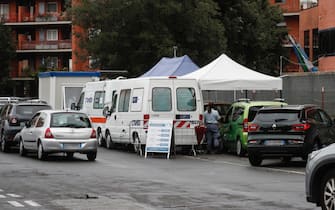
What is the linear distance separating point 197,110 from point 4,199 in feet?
43.8

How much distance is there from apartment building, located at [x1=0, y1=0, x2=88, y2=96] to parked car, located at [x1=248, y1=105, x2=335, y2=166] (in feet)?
185

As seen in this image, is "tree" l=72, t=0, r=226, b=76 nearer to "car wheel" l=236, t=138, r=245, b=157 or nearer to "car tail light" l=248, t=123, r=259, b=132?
"car wheel" l=236, t=138, r=245, b=157

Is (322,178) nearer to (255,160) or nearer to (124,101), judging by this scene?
(255,160)

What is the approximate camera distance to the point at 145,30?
41.8 meters

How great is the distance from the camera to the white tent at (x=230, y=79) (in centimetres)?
2741

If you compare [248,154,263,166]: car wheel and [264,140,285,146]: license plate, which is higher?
[264,140,285,146]: license plate

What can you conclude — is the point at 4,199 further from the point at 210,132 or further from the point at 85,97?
the point at 85,97

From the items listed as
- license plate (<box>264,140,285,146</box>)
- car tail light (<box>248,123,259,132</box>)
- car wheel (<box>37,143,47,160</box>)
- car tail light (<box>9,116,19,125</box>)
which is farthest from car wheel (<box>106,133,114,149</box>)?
license plate (<box>264,140,285,146</box>)

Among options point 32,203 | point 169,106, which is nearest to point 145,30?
point 169,106

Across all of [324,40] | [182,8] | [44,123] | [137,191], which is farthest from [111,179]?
[324,40]

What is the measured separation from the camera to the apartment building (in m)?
76.8

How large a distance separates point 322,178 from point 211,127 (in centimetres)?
1515

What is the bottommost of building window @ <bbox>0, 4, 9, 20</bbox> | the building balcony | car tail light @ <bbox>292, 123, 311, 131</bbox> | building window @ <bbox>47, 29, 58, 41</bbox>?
car tail light @ <bbox>292, 123, 311, 131</bbox>

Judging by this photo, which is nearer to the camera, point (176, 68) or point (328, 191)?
point (328, 191)
